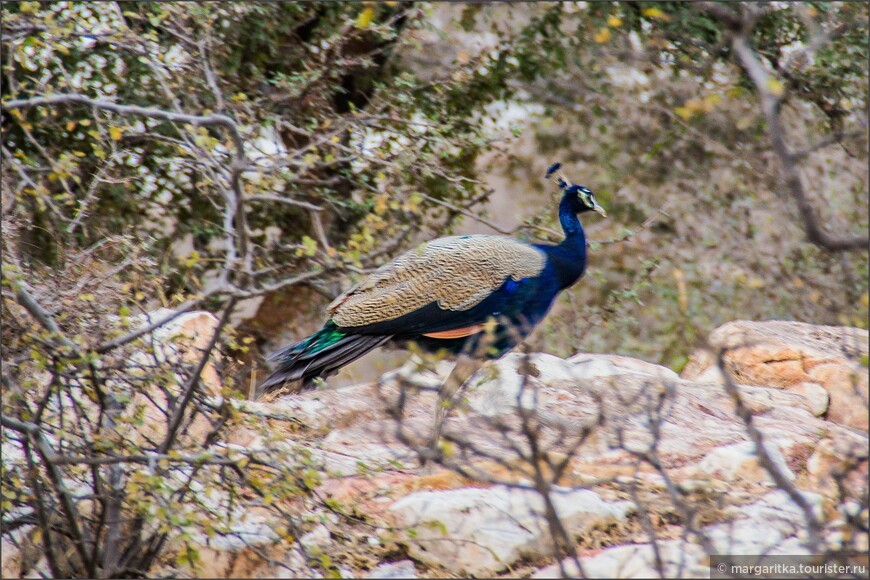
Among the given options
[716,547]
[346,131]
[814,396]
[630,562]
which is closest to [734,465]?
[716,547]

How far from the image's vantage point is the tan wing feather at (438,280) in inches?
197

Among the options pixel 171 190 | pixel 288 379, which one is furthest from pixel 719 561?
pixel 171 190

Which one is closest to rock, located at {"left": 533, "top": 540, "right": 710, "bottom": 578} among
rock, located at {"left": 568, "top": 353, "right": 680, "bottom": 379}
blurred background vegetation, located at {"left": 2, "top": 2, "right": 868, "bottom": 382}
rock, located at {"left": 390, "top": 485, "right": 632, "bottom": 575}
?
rock, located at {"left": 390, "top": 485, "right": 632, "bottom": 575}

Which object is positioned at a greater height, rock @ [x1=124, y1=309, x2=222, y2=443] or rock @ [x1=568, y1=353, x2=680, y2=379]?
rock @ [x1=124, y1=309, x2=222, y2=443]

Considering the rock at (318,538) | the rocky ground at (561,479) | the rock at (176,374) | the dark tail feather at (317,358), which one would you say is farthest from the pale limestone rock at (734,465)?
the rock at (176,374)

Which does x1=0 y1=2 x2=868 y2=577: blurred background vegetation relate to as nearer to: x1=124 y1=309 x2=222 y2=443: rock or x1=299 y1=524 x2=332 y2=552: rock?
x1=124 y1=309 x2=222 y2=443: rock

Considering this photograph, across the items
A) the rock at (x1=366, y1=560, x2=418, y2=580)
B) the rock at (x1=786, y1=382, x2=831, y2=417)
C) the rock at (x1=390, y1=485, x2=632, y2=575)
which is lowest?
the rock at (x1=786, y1=382, x2=831, y2=417)

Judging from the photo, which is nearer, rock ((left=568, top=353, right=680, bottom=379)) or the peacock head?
rock ((left=568, top=353, right=680, bottom=379))

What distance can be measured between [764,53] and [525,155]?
4.68 meters

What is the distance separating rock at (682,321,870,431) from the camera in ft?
17.3

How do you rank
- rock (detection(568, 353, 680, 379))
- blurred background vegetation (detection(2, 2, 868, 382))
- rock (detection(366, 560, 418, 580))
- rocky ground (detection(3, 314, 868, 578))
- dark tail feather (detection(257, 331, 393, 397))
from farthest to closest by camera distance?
blurred background vegetation (detection(2, 2, 868, 382)) < rock (detection(568, 353, 680, 379)) < dark tail feather (detection(257, 331, 393, 397)) < rock (detection(366, 560, 418, 580)) < rocky ground (detection(3, 314, 868, 578))

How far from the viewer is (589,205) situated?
5.65 m

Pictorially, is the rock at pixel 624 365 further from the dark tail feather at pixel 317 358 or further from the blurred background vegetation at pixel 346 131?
the dark tail feather at pixel 317 358

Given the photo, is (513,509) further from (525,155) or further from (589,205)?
(525,155)
